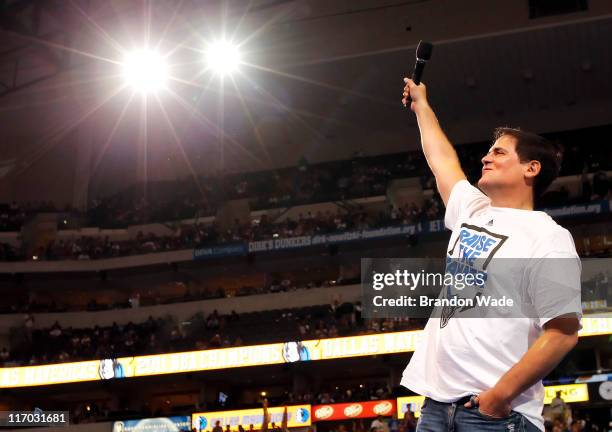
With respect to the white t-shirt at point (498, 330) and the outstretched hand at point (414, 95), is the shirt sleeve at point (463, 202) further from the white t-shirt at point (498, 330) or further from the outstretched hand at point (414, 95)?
the outstretched hand at point (414, 95)

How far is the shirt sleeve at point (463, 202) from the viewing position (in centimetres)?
307

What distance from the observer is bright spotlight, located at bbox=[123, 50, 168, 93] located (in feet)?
102

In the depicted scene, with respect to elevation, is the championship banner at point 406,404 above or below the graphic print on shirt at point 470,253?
below

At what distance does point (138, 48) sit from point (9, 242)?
12028 mm

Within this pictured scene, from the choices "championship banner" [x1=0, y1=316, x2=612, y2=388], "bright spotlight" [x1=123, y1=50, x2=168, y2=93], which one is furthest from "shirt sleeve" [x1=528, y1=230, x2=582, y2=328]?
"bright spotlight" [x1=123, y1=50, x2=168, y2=93]

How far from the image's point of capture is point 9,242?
36.4 metres

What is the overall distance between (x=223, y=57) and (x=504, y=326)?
2951 cm

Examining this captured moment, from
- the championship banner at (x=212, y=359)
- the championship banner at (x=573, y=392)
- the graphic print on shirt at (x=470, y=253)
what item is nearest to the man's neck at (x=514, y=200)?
the graphic print on shirt at (x=470, y=253)

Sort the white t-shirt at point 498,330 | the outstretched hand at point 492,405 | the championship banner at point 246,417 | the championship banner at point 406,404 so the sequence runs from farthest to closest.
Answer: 1. the championship banner at point 246,417
2. the championship banner at point 406,404
3. the white t-shirt at point 498,330
4. the outstretched hand at point 492,405

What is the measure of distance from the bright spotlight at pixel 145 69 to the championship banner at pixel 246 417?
14.4 metres

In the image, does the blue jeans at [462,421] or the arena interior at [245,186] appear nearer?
the blue jeans at [462,421]

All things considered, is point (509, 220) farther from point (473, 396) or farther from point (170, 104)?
point (170, 104)

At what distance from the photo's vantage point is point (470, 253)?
290 centimetres

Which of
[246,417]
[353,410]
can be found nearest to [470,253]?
[353,410]
